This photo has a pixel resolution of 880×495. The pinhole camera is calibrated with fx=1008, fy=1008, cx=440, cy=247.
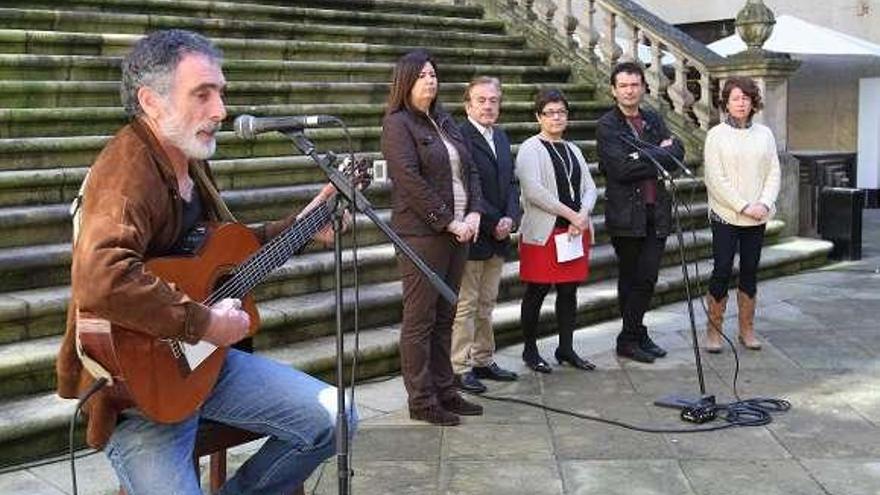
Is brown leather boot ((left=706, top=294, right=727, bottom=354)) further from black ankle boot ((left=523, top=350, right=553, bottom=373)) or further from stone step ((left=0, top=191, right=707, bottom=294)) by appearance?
stone step ((left=0, top=191, right=707, bottom=294))

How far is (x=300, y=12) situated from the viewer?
417 inches

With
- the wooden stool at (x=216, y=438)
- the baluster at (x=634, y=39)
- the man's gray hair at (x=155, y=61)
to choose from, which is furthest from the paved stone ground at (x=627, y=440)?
the baluster at (x=634, y=39)

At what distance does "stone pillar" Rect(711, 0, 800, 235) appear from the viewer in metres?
10.1

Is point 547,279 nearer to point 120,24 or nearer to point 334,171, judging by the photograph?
point 334,171

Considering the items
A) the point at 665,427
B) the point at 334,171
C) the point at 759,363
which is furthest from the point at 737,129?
the point at 334,171

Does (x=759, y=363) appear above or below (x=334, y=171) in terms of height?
below

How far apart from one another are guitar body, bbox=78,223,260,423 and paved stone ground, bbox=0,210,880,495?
1.68 m

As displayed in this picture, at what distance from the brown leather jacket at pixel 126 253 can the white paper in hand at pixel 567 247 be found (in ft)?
11.7

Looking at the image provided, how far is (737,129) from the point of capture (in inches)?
256

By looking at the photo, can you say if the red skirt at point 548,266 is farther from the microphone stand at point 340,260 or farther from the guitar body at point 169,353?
the guitar body at point 169,353

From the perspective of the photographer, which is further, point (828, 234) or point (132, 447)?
point (828, 234)

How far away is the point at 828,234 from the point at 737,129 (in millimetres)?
4562

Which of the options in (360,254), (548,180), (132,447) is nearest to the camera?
(132,447)

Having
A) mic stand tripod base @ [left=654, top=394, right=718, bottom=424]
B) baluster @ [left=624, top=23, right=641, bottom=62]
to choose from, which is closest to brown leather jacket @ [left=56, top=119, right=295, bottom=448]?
mic stand tripod base @ [left=654, top=394, right=718, bottom=424]
